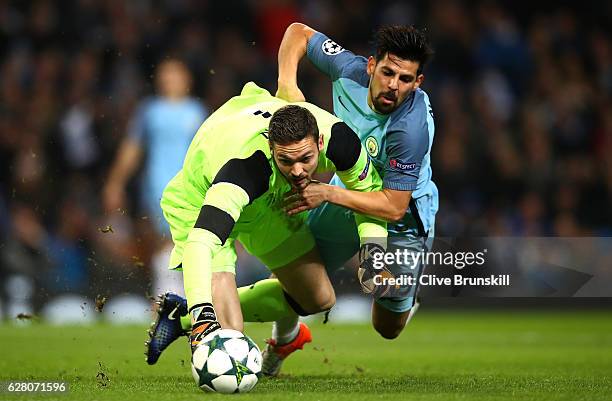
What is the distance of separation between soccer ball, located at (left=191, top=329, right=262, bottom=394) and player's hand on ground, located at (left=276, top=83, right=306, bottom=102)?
6.38ft

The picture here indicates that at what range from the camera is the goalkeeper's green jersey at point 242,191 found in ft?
17.9

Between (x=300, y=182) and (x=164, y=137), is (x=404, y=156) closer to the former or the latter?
(x=300, y=182)

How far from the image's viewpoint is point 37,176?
→ 12.2 m

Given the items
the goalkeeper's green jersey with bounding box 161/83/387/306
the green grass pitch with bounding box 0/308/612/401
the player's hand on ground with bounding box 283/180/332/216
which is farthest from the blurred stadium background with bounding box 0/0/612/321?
the player's hand on ground with bounding box 283/180/332/216

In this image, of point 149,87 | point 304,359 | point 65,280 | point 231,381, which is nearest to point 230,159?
point 231,381

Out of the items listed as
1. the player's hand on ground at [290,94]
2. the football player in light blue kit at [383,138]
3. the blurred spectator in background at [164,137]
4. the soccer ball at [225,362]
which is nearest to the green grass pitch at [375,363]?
the soccer ball at [225,362]

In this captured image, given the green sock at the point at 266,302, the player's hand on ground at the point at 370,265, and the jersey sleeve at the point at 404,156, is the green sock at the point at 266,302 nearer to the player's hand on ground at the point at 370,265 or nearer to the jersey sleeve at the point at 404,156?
the player's hand on ground at the point at 370,265

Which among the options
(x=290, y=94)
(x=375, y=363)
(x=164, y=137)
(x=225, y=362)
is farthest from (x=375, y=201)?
(x=164, y=137)

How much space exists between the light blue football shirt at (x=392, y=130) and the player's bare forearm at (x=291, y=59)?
71mm

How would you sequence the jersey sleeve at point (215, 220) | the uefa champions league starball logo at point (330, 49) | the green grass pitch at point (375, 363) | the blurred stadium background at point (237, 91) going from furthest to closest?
the blurred stadium background at point (237, 91), the uefa champions league starball logo at point (330, 49), the green grass pitch at point (375, 363), the jersey sleeve at point (215, 220)

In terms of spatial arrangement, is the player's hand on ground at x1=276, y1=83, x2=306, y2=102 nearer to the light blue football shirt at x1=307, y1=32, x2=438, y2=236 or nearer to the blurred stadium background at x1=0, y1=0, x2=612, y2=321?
the light blue football shirt at x1=307, y1=32, x2=438, y2=236

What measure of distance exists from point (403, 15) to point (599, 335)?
5690mm

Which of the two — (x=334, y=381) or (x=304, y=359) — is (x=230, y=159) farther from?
(x=304, y=359)

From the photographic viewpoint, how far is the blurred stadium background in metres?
12.1
